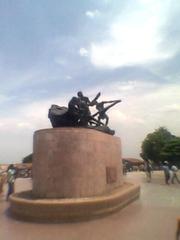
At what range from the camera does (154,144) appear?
5347 centimetres

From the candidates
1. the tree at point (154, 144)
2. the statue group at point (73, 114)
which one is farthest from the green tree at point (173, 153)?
the statue group at point (73, 114)

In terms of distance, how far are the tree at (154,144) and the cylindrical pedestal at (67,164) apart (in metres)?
43.5

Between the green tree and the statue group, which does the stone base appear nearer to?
the statue group

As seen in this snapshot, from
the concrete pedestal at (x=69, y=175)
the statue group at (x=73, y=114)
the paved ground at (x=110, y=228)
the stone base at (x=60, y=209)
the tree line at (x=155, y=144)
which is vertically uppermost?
the tree line at (x=155, y=144)

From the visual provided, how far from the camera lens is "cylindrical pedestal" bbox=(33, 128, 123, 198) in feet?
28.7

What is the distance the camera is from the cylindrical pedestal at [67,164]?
28.7ft

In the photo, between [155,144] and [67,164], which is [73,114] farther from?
[155,144]

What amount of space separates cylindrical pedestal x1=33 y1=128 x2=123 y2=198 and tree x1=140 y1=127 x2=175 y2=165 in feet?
143

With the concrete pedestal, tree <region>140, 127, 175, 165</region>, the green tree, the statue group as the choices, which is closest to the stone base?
the concrete pedestal

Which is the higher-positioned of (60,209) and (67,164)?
(67,164)

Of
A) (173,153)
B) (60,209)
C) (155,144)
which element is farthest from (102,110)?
(155,144)

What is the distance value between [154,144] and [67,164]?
4625cm

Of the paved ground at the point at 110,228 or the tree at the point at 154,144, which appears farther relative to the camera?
the tree at the point at 154,144

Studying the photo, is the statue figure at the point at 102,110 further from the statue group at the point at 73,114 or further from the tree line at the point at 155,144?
the tree line at the point at 155,144
